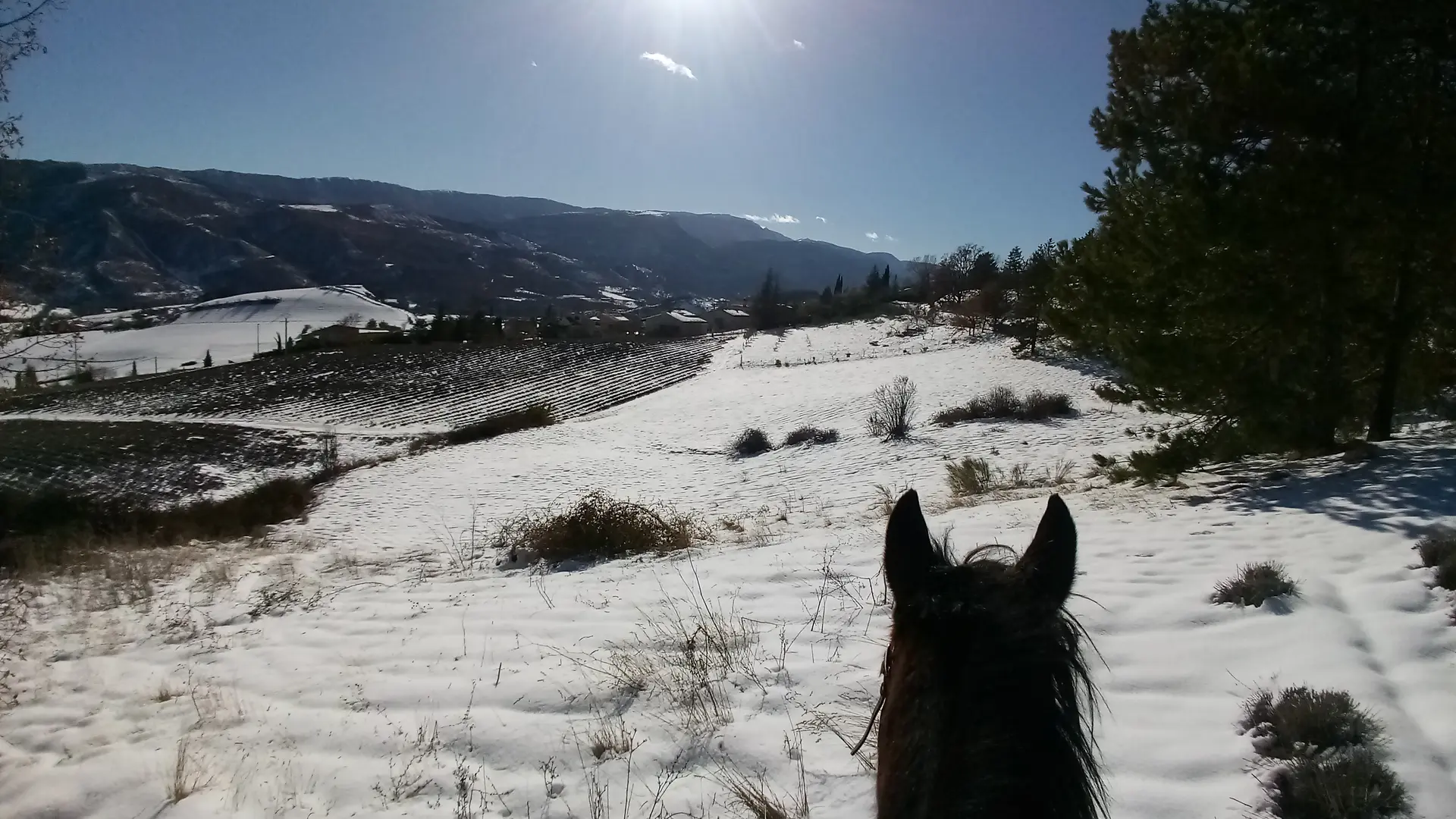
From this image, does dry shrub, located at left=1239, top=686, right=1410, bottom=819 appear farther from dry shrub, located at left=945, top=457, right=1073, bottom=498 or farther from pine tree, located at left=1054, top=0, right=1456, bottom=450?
dry shrub, located at left=945, top=457, right=1073, bottom=498

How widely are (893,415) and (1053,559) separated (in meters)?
17.8

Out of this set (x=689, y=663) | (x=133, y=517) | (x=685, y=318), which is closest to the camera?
(x=689, y=663)

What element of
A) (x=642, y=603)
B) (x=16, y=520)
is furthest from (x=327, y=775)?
(x=16, y=520)

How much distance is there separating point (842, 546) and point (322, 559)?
829 cm

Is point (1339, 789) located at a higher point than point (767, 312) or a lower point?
lower

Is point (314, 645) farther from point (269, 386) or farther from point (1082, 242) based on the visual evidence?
point (269, 386)

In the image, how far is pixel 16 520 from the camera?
15.7 m

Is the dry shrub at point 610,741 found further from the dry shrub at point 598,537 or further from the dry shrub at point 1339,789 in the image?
the dry shrub at point 598,537

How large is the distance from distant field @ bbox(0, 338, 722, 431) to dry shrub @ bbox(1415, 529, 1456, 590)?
30552 mm

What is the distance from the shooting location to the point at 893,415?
1888cm

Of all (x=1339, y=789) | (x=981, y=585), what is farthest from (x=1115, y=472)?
(x=981, y=585)

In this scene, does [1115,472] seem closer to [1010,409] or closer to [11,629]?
[1010,409]

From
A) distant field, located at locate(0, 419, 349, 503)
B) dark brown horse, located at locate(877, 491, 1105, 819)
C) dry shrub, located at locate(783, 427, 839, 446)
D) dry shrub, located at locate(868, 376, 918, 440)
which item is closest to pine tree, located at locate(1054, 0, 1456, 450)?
dark brown horse, located at locate(877, 491, 1105, 819)

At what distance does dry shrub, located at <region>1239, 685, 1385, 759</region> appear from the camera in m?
2.54
